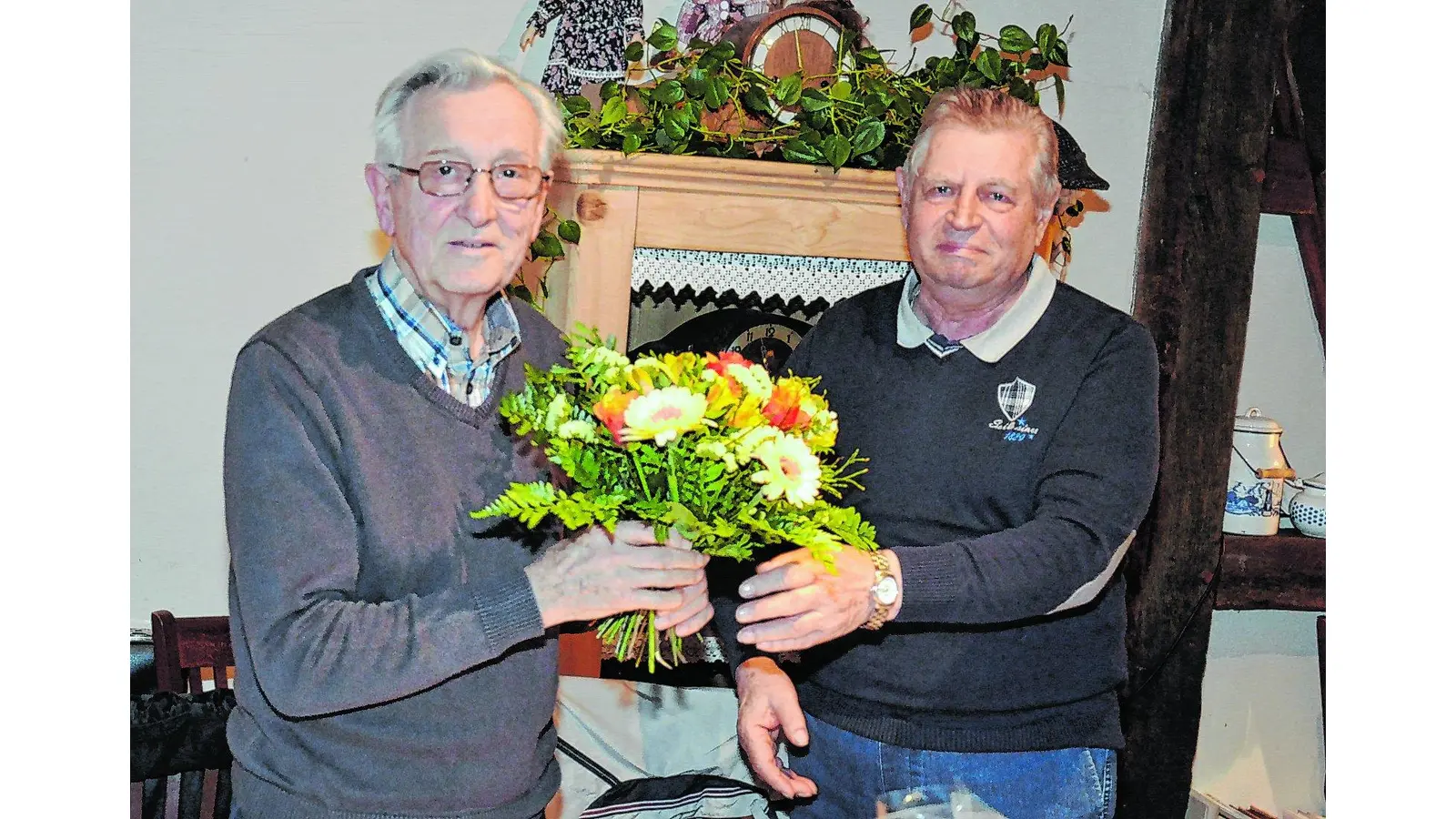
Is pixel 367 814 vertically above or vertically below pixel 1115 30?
below

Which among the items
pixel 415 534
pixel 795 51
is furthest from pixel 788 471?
pixel 795 51

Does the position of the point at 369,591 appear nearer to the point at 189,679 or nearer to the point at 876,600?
the point at 876,600

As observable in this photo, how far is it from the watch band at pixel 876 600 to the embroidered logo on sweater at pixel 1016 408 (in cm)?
38

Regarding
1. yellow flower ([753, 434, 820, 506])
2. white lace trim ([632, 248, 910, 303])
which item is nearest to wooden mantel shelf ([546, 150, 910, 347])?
white lace trim ([632, 248, 910, 303])

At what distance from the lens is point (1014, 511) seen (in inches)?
85.7

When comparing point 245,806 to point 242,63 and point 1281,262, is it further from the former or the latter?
point 1281,262

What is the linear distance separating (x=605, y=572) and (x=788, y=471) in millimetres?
307

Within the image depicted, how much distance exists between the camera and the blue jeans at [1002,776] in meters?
2.18

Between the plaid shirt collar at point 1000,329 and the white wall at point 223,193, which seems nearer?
the plaid shirt collar at point 1000,329

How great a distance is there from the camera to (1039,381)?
2.21 m

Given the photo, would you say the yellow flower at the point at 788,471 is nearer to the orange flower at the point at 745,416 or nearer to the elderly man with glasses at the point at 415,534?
the orange flower at the point at 745,416

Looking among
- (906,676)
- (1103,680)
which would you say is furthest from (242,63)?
(1103,680)

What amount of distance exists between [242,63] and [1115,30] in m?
2.69

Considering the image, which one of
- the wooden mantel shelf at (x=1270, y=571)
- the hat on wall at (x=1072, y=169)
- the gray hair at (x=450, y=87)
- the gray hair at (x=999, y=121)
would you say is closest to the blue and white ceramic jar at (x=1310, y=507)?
the wooden mantel shelf at (x=1270, y=571)
